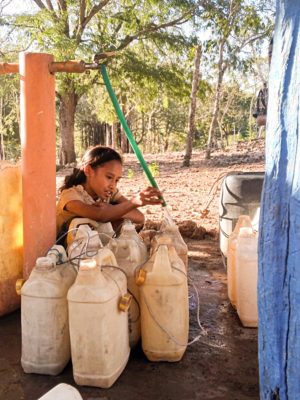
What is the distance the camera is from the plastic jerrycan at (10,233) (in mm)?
2516

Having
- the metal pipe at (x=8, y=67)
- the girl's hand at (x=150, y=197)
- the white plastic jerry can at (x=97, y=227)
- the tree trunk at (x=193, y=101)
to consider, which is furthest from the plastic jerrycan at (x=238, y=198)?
the tree trunk at (x=193, y=101)

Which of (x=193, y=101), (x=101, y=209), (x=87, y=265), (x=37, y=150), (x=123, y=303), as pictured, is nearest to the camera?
(x=87, y=265)

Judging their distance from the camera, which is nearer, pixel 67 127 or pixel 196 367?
pixel 196 367

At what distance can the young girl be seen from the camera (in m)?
2.66

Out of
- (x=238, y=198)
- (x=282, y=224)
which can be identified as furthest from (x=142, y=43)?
(x=282, y=224)

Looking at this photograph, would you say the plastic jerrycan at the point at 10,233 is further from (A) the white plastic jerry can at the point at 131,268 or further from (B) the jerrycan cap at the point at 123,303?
(B) the jerrycan cap at the point at 123,303

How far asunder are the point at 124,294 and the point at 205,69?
14.2m

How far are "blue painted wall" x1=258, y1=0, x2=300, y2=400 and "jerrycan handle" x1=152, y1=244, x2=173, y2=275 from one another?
0.64 metres

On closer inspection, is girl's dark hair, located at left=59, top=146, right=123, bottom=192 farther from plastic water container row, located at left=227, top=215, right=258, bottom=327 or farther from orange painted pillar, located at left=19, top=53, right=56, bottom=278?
plastic water container row, located at left=227, top=215, right=258, bottom=327

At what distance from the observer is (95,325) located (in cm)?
177

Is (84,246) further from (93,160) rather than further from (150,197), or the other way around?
(93,160)

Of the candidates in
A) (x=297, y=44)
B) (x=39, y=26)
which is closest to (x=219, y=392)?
(x=297, y=44)

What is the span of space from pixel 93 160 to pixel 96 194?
232mm

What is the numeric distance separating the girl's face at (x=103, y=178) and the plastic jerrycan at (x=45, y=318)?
3.15 feet
